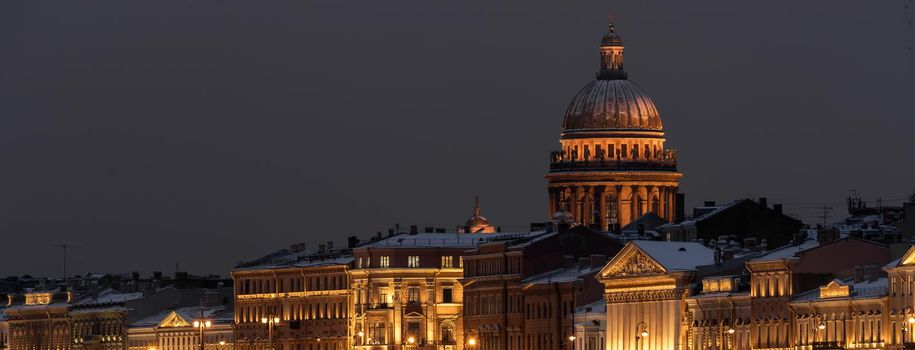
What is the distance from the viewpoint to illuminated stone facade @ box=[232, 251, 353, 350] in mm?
177625

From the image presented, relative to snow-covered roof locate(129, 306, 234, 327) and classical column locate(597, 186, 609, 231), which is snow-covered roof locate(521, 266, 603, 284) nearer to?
snow-covered roof locate(129, 306, 234, 327)

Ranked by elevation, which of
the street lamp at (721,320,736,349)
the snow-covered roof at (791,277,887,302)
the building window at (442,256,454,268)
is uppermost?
the building window at (442,256,454,268)

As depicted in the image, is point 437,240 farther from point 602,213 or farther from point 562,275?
point 602,213

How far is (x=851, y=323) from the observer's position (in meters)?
128

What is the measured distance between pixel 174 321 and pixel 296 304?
53.4ft

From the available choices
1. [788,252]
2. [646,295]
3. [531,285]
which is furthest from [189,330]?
[788,252]

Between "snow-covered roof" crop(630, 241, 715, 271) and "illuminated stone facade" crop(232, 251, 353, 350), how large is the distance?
2936 centimetres

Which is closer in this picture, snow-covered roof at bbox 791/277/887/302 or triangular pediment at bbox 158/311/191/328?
snow-covered roof at bbox 791/277/887/302

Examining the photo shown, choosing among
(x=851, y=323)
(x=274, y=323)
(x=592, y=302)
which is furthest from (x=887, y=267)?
(x=274, y=323)

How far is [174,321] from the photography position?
196 meters

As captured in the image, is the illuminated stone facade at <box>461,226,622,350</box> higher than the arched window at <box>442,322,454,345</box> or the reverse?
higher

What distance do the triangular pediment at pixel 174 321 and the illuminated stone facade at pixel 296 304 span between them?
24.7 ft

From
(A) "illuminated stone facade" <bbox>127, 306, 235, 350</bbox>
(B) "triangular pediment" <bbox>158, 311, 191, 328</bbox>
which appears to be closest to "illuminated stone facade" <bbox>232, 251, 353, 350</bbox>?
(A) "illuminated stone facade" <bbox>127, 306, 235, 350</bbox>

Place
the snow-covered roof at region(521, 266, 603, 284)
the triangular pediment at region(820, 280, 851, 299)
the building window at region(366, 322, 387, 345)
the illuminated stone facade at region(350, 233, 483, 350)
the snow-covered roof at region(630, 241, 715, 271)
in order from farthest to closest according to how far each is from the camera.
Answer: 1. the building window at region(366, 322, 387, 345)
2. the illuminated stone facade at region(350, 233, 483, 350)
3. the snow-covered roof at region(521, 266, 603, 284)
4. the snow-covered roof at region(630, 241, 715, 271)
5. the triangular pediment at region(820, 280, 851, 299)
